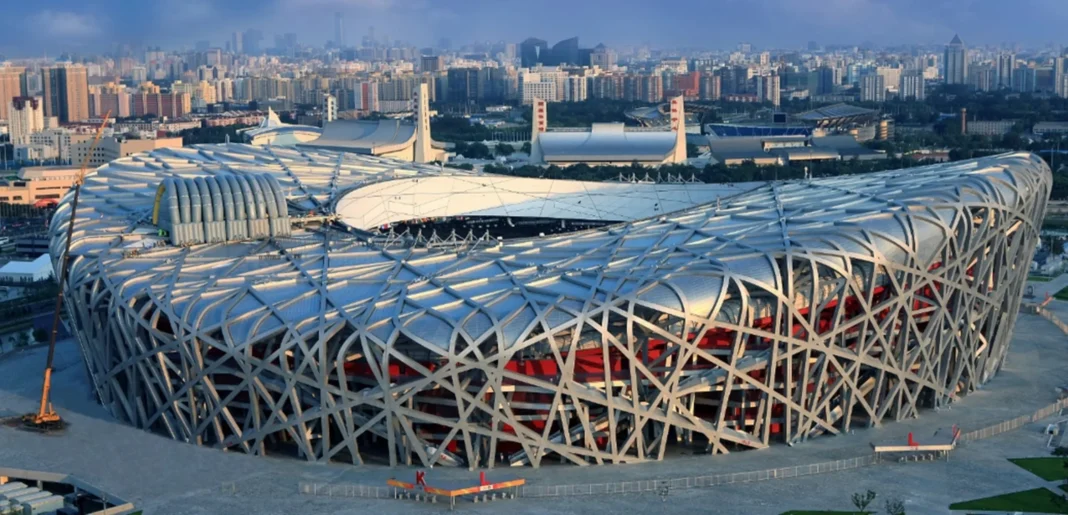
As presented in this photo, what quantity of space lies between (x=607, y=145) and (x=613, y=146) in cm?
54

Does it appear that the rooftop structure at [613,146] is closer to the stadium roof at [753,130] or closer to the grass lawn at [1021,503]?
the stadium roof at [753,130]

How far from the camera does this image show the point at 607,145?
5246 inches

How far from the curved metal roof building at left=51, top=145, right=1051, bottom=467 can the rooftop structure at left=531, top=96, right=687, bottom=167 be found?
76552 millimetres

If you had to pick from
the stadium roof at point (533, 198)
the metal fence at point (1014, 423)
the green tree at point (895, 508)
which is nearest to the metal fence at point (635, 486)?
the green tree at point (895, 508)

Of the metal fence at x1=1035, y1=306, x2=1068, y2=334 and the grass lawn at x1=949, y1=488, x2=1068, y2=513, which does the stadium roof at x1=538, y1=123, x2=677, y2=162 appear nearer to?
the metal fence at x1=1035, y1=306, x2=1068, y2=334

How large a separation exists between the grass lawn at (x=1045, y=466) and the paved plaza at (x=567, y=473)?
444 mm

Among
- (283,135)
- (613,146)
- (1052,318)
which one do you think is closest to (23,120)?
(283,135)

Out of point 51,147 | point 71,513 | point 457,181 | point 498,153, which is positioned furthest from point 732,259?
point 51,147

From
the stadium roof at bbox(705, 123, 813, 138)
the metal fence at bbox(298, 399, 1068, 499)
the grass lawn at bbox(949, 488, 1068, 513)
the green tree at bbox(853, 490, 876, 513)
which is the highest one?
the stadium roof at bbox(705, 123, 813, 138)

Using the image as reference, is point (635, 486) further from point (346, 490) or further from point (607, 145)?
point (607, 145)

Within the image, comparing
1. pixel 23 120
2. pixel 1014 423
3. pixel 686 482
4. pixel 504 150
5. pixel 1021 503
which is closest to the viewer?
pixel 1021 503

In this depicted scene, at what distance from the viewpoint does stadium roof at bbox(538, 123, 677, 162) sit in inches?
5167

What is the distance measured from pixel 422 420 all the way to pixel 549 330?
4.64 metres

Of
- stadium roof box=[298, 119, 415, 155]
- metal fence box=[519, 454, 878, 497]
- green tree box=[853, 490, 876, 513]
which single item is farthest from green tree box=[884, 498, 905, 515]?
stadium roof box=[298, 119, 415, 155]
